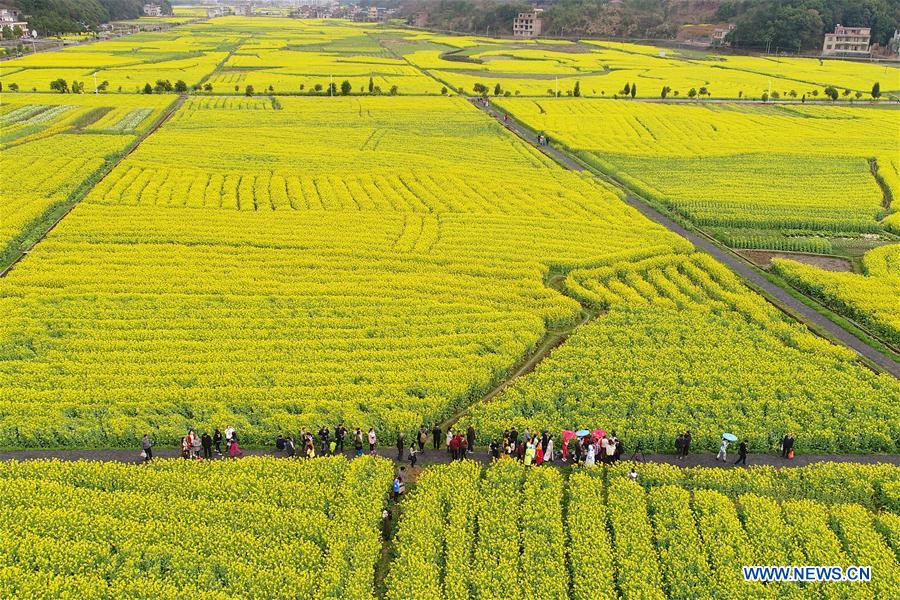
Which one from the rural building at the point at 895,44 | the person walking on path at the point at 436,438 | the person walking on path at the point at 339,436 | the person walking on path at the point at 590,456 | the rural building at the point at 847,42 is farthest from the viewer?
the rural building at the point at 847,42

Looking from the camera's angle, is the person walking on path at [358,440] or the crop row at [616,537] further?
the person walking on path at [358,440]

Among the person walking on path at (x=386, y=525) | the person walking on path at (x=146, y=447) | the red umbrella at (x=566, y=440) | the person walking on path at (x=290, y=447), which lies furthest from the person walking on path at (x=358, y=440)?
the red umbrella at (x=566, y=440)

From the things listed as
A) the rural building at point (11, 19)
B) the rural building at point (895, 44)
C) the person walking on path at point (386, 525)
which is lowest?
the person walking on path at point (386, 525)

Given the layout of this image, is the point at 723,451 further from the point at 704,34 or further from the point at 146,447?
the point at 704,34

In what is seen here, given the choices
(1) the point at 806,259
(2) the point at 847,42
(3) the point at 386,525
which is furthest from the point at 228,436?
(2) the point at 847,42

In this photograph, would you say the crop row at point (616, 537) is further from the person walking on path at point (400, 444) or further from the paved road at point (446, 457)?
the person walking on path at point (400, 444)

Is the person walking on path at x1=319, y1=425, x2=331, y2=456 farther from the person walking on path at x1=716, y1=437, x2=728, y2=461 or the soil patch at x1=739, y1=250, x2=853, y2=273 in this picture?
the soil patch at x1=739, y1=250, x2=853, y2=273
